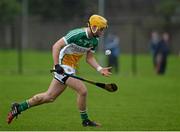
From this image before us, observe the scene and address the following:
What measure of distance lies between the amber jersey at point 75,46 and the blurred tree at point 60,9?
1085 inches

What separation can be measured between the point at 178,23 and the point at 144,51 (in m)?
3.42

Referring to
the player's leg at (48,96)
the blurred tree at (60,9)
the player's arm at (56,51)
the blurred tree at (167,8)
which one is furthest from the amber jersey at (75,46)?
the blurred tree at (167,8)

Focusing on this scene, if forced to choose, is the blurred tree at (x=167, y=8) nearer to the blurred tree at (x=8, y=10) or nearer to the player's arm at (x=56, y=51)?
the blurred tree at (x=8, y=10)

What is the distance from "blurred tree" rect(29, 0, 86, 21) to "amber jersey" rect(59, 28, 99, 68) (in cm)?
2757

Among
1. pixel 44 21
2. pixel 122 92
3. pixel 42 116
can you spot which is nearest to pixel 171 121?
pixel 42 116

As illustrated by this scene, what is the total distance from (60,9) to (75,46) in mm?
29671

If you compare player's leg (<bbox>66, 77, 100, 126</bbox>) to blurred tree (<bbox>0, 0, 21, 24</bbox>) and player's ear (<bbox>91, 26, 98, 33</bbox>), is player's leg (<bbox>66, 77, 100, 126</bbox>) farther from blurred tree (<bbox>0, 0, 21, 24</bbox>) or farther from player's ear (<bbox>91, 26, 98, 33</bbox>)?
blurred tree (<bbox>0, 0, 21, 24</bbox>)

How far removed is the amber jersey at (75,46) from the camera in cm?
1274

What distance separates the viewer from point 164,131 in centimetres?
1205

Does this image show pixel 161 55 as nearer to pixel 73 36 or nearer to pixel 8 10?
pixel 8 10

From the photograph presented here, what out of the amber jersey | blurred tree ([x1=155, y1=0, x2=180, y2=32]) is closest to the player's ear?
the amber jersey

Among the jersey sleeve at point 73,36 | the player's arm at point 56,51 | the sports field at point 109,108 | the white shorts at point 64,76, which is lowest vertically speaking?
the sports field at point 109,108

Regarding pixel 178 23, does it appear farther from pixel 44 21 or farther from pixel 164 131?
pixel 164 131

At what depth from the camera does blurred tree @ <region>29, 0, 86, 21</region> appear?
136 feet
